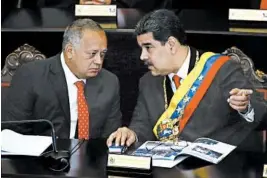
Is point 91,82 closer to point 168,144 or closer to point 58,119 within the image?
point 58,119

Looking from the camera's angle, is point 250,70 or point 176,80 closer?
point 176,80

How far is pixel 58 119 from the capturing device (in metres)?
2.09

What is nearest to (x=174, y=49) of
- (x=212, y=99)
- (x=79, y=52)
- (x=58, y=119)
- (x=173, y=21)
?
(x=173, y=21)

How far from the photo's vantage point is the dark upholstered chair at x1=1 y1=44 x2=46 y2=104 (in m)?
2.19

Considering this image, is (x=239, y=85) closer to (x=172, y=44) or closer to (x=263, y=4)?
(x=172, y=44)

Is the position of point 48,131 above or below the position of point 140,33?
below

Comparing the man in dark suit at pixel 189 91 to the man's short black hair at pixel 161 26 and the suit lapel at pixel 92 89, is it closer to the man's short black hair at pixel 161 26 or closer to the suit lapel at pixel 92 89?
the man's short black hair at pixel 161 26

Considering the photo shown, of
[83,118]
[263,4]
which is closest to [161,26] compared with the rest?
[83,118]

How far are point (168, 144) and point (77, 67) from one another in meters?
0.55

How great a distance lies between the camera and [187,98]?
1956 mm

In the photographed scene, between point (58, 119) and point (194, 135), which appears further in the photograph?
point (58, 119)

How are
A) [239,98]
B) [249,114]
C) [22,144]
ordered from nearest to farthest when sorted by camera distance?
[22,144]
[239,98]
[249,114]

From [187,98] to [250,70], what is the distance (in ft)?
1.07

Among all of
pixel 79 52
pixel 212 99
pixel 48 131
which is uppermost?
pixel 79 52
